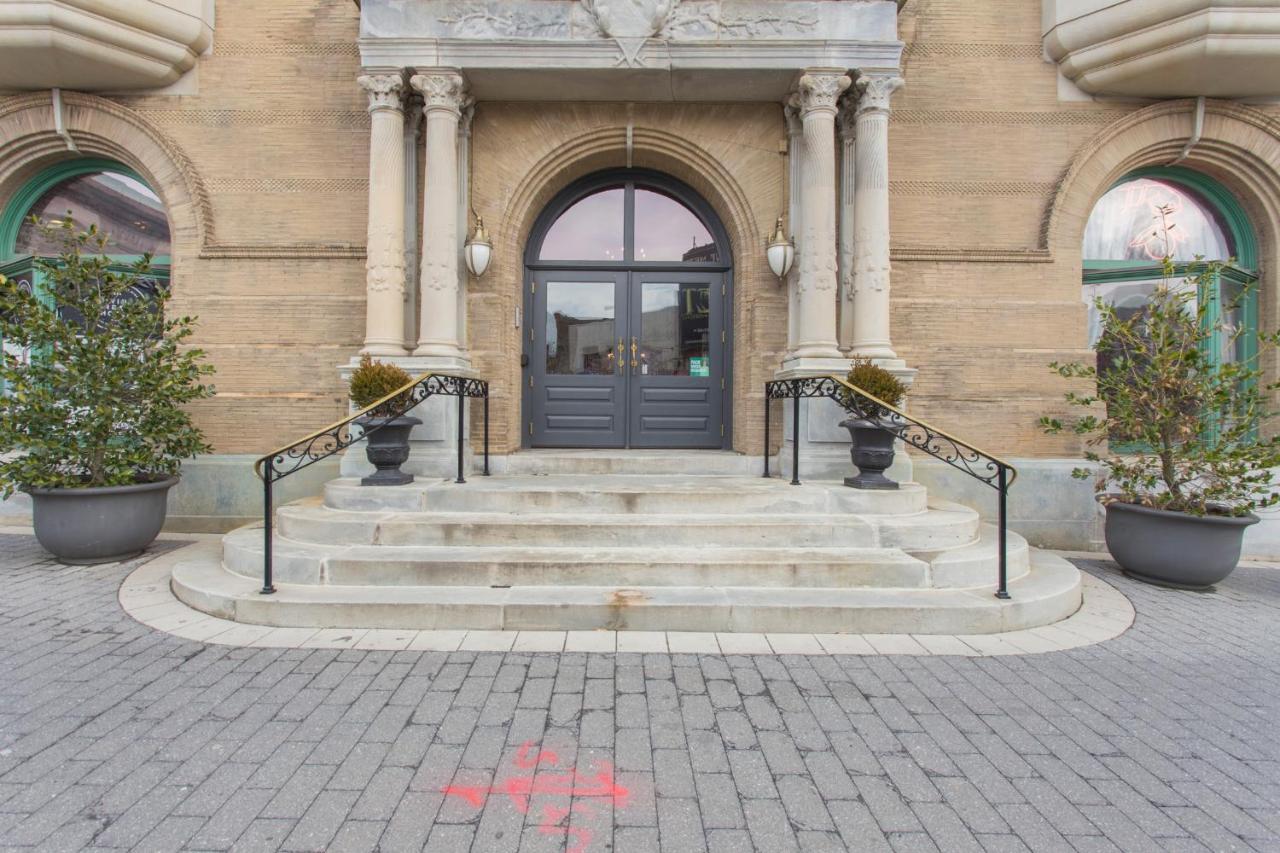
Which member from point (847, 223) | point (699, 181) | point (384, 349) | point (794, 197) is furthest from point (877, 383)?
point (384, 349)

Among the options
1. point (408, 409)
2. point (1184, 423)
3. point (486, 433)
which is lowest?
point (486, 433)

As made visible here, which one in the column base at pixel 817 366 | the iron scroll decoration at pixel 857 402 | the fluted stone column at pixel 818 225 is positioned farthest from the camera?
the fluted stone column at pixel 818 225

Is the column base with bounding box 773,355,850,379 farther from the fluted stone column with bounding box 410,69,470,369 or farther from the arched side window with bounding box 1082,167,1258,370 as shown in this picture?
the arched side window with bounding box 1082,167,1258,370

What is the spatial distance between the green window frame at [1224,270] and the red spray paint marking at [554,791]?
9.14 metres

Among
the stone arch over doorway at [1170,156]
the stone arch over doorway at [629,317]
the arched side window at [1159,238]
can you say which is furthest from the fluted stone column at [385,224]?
the arched side window at [1159,238]

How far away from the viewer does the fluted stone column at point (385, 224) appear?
22.3 feet

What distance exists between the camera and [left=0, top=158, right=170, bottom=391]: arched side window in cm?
824

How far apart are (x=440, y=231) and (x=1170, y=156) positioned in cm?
937

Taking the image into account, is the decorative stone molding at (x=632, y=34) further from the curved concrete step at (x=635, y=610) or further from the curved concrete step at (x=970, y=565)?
the curved concrete step at (x=635, y=610)

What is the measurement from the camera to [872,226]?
6.86 m

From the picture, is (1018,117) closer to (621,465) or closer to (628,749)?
(621,465)

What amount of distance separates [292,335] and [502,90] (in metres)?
4.05

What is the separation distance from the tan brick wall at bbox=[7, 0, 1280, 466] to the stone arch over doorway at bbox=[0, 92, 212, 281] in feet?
0.42

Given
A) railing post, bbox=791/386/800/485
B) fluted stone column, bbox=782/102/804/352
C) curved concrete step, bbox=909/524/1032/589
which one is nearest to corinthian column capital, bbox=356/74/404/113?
fluted stone column, bbox=782/102/804/352
